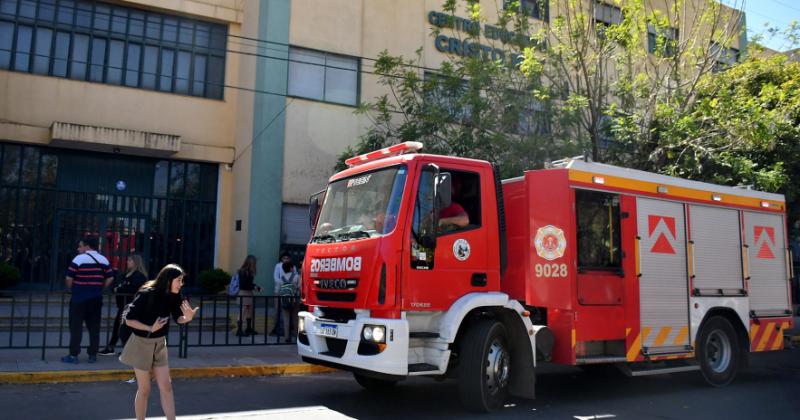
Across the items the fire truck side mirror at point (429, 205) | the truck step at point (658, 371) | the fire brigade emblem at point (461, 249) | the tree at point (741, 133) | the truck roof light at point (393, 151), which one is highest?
the tree at point (741, 133)

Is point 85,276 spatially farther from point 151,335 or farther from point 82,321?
point 151,335

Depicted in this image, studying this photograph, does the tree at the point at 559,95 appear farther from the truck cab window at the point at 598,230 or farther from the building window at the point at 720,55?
the truck cab window at the point at 598,230

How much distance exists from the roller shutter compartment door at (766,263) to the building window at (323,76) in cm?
1079

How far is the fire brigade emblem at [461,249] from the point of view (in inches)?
284

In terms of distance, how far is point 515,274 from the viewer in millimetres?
8016

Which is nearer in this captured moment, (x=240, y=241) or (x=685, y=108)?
(x=685, y=108)

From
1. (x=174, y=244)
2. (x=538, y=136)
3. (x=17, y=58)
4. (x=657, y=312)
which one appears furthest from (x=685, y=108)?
(x=17, y=58)

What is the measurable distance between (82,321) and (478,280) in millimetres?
6249

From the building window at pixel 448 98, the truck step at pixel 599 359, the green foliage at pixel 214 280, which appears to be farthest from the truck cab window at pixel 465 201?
the green foliage at pixel 214 280

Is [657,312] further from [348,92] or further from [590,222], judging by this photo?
[348,92]

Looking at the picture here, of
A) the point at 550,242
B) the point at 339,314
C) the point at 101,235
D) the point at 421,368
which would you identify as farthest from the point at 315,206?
the point at 101,235

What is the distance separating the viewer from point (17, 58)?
1593 centimetres

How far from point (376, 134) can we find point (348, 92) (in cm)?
304

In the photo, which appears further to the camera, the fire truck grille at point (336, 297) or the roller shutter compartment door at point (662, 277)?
the roller shutter compartment door at point (662, 277)
